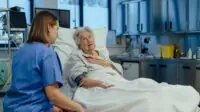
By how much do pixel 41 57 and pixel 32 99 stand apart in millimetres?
228

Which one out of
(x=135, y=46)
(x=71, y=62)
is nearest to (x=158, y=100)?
(x=71, y=62)

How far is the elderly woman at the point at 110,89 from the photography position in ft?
5.98

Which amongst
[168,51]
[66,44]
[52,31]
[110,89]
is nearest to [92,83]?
[110,89]

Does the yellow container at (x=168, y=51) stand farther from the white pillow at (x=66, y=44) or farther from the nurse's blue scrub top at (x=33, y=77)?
the nurse's blue scrub top at (x=33, y=77)

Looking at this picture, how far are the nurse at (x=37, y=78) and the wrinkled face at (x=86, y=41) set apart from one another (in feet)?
3.54

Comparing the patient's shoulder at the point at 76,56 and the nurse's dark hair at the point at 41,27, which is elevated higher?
the nurse's dark hair at the point at 41,27

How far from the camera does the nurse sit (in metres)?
1.52

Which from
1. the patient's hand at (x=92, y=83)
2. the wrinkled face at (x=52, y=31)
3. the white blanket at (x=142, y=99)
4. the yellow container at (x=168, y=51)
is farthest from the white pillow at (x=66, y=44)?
the yellow container at (x=168, y=51)

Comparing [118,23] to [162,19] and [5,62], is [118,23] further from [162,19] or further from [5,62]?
[5,62]

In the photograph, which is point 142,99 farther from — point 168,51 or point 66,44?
point 168,51

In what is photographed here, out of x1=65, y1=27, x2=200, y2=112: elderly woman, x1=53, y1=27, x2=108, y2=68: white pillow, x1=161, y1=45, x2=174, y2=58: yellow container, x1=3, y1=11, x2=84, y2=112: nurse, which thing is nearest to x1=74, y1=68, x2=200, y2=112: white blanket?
x1=65, y1=27, x2=200, y2=112: elderly woman

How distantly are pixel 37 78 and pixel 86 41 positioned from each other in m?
1.18

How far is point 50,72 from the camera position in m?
1.52

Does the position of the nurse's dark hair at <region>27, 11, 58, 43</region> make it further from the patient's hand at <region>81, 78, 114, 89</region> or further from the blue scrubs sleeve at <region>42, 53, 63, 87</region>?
the patient's hand at <region>81, 78, 114, 89</region>
